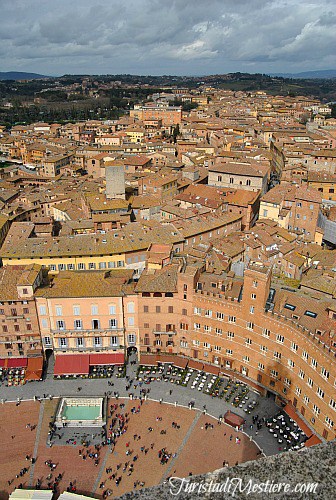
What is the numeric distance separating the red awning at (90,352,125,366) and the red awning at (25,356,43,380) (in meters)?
6.68

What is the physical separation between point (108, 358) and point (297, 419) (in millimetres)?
24762

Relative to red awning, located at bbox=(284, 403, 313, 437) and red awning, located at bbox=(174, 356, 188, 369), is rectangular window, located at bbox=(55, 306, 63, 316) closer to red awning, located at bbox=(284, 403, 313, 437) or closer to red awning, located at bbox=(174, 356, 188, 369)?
red awning, located at bbox=(174, 356, 188, 369)

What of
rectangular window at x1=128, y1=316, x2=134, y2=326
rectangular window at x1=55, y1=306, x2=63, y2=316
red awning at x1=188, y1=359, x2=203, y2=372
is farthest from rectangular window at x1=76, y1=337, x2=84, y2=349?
red awning at x1=188, y1=359, x2=203, y2=372

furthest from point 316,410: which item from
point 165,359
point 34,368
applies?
point 34,368

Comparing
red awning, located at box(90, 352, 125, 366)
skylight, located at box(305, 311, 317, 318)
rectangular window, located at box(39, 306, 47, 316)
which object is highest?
skylight, located at box(305, 311, 317, 318)

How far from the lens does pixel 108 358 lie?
56125 millimetres

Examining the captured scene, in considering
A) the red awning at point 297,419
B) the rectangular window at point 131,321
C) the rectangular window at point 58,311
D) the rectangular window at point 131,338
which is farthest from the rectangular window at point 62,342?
the red awning at point 297,419

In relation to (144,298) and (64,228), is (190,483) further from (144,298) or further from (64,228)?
(64,228)

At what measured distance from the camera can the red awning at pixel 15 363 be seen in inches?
2175

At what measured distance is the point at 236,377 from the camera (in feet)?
176

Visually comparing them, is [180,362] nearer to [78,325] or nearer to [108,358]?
[108,358]

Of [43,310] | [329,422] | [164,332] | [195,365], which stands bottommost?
[195,365]

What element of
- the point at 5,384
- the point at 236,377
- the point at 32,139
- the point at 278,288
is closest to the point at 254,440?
the point at 236,377

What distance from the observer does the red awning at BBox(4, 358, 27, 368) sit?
55.2 meters
